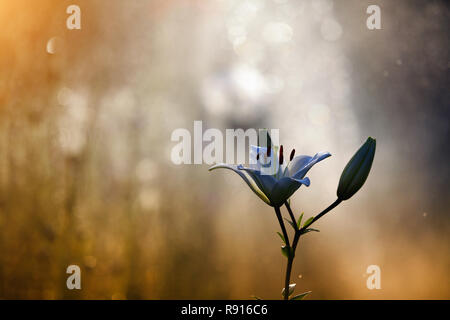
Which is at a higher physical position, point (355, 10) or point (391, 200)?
point (355, 10)

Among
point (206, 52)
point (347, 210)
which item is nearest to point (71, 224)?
point (206, 52)

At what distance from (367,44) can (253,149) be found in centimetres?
70

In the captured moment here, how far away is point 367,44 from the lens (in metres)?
0.96

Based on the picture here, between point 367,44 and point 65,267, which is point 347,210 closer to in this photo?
point 367,44

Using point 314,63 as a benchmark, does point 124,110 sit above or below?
below

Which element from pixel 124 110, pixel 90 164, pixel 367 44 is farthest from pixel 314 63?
pixel 90 164

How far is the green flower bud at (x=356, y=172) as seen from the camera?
0.38m

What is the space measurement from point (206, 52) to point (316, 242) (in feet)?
1.82


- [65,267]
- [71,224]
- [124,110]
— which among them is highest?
[124,110]

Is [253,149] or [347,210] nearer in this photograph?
[253,149]

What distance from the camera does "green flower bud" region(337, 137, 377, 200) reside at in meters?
0.38

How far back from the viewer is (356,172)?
1.24 feet
